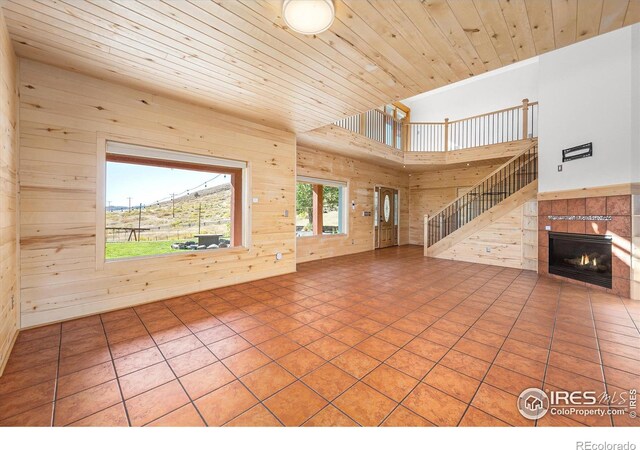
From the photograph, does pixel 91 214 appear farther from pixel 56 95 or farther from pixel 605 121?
pixel 605 121

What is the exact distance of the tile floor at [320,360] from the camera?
61.1 inches

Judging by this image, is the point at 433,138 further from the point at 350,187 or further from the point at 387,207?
the point at 350,187

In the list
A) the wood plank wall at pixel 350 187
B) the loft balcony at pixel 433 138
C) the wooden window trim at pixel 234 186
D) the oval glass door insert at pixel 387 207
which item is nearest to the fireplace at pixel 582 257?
the loft balcony at pixel 433 138

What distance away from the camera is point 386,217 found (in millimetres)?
9102

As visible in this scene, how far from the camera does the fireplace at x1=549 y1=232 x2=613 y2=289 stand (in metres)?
3.97

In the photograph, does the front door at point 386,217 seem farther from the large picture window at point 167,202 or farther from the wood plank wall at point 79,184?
the wood plank wall at point 79,184

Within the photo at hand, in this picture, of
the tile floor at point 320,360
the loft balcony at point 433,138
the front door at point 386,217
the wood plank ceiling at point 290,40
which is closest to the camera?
the tile floor at point 320,360

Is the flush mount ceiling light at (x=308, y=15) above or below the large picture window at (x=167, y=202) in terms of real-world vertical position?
above

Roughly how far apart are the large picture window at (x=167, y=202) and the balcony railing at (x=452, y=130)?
3.56 meters

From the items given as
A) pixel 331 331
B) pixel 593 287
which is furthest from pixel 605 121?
pixel 331 331

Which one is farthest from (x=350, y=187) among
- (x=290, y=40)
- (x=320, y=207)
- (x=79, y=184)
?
(x=79, y=184)

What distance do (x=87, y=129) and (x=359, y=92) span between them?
10.6 ft

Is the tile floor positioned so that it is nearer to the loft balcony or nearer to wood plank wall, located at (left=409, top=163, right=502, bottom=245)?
the loft balcony

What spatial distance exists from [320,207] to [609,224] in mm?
5356
